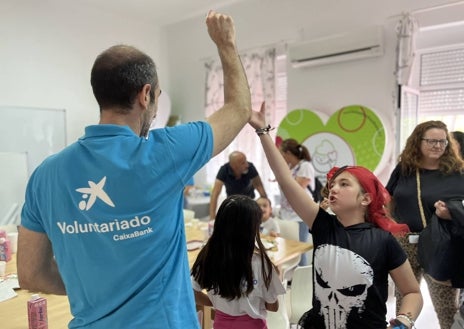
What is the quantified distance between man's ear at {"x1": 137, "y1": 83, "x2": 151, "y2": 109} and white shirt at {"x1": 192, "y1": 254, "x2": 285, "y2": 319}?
1019 millimetres

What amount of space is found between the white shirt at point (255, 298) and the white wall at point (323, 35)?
2.30 meters

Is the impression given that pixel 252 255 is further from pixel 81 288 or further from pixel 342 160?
pixel 342 160

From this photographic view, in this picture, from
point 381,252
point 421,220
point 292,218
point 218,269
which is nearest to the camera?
point 381,252

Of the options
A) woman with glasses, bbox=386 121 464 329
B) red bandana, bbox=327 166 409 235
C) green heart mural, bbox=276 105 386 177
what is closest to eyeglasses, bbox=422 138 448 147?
woman with glasses, bbox=386 121 464 329

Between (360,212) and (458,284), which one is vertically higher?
(360,212)

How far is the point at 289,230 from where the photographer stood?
3.17 m

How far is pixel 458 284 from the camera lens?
1932 millimetres

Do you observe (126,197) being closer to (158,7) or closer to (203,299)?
(203,299)

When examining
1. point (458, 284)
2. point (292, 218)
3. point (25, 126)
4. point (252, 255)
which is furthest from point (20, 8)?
point (458, 284)

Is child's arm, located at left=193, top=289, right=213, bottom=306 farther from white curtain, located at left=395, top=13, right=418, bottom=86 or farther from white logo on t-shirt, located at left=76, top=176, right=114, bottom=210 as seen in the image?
white curtain, located at left=395, top=13, right=418, bottom=86

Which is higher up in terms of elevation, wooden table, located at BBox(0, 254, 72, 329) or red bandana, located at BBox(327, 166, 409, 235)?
red bandana, located at BBox(327, 166, 409, 235)

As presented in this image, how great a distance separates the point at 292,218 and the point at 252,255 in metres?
1.94

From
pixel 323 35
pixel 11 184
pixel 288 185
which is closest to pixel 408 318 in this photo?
pixel 288 185

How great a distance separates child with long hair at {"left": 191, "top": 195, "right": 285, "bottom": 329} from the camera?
1570 millimetres
